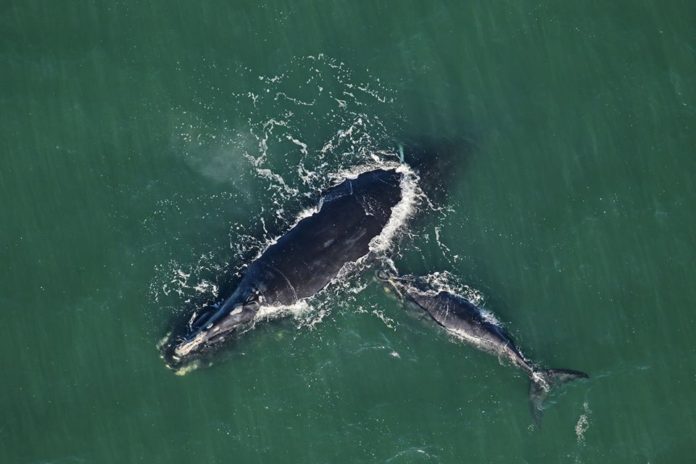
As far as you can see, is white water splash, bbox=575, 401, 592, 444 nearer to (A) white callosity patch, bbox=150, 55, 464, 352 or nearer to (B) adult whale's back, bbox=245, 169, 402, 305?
(A) white callosity patch, bbox=150, 55, 464, 352

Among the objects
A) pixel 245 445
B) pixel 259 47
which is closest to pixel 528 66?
pixel 259 47

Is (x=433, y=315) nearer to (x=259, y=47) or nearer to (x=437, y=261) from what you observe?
(x=437, y=261)

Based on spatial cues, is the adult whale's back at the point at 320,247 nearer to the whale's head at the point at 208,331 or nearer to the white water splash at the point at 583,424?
the whale's head at the point at 208,331

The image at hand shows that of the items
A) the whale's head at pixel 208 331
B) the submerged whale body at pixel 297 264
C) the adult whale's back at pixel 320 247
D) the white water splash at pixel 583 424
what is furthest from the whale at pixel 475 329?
the whale's head at pixel 208 331

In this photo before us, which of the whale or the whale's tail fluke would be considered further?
the whale's tail fluke

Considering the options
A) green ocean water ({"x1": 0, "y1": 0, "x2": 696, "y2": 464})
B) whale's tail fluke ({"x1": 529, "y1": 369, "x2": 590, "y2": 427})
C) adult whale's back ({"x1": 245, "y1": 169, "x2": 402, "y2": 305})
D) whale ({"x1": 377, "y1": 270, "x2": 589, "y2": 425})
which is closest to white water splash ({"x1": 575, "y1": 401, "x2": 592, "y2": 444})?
green ocean water ({"x1": 0, "y1": 0, "x2": 696, "y2": 464})

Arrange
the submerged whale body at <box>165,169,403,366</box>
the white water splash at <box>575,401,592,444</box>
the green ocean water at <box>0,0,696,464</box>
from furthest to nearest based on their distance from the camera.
Result: 1. the white water splash at <box>575,401,592,444</box>
2. the green ocean water at <box>0,0,696,464</box>
3. the submerged whale body at <box>165,169,403,366</box>
